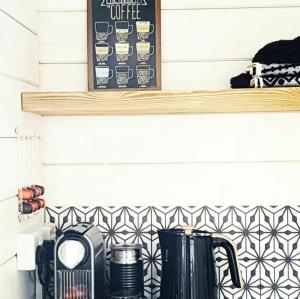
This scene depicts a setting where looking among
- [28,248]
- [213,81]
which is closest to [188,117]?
[213,81]

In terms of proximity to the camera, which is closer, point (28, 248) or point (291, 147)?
point (28, 248)

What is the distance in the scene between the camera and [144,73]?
1736 mm

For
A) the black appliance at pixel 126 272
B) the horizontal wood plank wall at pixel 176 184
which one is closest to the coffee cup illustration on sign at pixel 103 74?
the horizontal wood plank wall at pixel 176 184

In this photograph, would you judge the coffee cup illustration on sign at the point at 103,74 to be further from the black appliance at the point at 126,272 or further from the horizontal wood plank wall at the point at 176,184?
the black appliance at the point at 126,272

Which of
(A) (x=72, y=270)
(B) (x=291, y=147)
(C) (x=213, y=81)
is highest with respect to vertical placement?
(C) (x=213, y=81)

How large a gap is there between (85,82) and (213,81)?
38 cm

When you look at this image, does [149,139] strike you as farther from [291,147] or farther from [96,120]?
[291,147]

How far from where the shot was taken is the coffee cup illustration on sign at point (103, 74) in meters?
1.74

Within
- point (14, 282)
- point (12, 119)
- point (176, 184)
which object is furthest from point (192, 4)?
point (14, 282)

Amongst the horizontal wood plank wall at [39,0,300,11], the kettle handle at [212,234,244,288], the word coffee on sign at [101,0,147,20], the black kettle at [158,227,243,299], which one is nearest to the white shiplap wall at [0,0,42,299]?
the horizontal wood plank wall at [39,0,300,11]

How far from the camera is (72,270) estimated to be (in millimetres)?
1509

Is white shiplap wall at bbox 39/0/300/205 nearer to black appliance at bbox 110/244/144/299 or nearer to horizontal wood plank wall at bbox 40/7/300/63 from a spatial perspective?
horizontal wood plank wall at bbox 40/7/300/63

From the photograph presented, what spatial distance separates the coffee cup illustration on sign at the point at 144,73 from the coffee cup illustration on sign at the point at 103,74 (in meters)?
0.08

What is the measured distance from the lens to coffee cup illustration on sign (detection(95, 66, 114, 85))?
1.74 m
